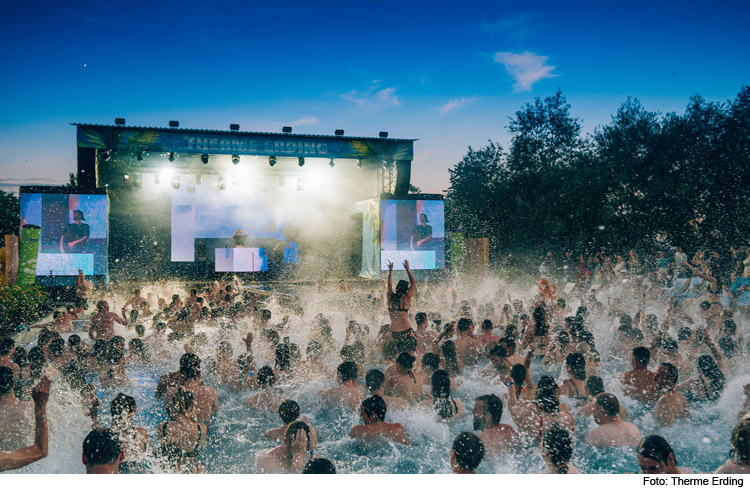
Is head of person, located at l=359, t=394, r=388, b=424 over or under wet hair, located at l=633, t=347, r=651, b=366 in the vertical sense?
under

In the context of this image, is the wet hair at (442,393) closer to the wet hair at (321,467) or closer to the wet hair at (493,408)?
the wet hair at (493,408)

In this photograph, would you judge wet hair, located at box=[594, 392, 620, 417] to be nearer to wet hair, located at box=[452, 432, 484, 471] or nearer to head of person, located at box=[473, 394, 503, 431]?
head of person, located at box=[473, 394, 503, 431]

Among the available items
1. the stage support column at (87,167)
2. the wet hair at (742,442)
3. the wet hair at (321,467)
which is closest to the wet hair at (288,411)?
the wet hair at (321,467)

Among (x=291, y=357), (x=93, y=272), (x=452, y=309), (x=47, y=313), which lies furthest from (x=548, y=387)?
(x=93, y=272)

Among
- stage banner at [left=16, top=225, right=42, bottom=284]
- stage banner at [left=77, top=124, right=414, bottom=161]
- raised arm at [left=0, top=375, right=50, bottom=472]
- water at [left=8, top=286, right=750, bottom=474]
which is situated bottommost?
water at [left=8, top=286, right=750, bottom=474]

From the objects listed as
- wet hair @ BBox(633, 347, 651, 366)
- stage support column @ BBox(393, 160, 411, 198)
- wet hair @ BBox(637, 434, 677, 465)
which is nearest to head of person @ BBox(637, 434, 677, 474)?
wet hair @ BBox(637, 434, 677, 465)

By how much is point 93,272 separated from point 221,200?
515 centimetres

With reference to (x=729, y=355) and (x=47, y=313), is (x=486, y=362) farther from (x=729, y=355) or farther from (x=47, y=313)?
(x=47, y=313)

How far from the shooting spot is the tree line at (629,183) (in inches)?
547

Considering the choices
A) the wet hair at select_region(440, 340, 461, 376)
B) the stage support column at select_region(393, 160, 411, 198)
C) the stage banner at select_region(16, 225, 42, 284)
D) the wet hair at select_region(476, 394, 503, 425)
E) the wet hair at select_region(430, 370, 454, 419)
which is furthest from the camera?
the stage support column at select_region(393, 160, 411, 198)

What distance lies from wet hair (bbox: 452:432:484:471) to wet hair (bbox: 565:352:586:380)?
2.62 m

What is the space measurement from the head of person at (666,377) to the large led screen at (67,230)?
47.2 ft

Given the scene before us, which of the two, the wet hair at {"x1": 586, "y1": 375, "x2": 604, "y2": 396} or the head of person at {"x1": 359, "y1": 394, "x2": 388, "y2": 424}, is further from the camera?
the wet hair at {"x1": 586, "y1": 375, "x2": 604, "y2": 396}

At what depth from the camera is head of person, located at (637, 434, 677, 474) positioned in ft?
9.05
